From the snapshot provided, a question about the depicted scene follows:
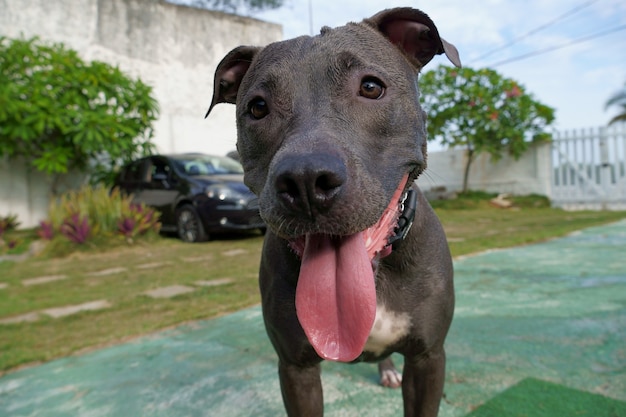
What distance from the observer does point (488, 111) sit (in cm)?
1386

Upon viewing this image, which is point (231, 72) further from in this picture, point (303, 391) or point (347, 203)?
point (303, 391)

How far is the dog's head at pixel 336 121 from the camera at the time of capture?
148 centimetres

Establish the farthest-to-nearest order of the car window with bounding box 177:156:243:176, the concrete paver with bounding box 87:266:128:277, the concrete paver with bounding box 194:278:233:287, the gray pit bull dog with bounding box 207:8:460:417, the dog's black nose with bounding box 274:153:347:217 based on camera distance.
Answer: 1. the car window with bounding box 177:156:243:176
2. the concrete paver with bounding box 87:266:128:277
3. the concrete paver with bounding box 194:278:233:287
4. the gray pit bull dog with bounding box 207:8:460:417
5. the dog's black nose with bounding box 274:153:347:217

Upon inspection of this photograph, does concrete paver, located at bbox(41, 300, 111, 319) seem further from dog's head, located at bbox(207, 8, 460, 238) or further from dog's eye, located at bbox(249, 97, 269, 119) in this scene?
dog's eye, located at bbox(249, 97, 269, 119)

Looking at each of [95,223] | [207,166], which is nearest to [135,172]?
[207,166]

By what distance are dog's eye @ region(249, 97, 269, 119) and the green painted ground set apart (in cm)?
137

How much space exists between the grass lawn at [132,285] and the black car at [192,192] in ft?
1.19

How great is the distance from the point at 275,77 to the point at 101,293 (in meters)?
3.92

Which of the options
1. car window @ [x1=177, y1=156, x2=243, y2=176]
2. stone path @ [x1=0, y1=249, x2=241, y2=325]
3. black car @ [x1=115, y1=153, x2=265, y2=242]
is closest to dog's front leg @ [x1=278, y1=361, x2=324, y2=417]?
stone path @ [x1=0, y1=249, x2=241, y2=325]

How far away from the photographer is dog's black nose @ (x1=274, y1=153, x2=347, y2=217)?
1.40m

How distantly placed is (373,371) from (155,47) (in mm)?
13055

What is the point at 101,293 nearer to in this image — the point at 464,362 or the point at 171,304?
the point at 171,304

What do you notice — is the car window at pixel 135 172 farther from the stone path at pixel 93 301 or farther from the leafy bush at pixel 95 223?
the stone path at pixel 93 301

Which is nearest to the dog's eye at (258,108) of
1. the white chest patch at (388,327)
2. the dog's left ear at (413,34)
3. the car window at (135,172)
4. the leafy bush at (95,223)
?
the dog's left ear at (413,34)
